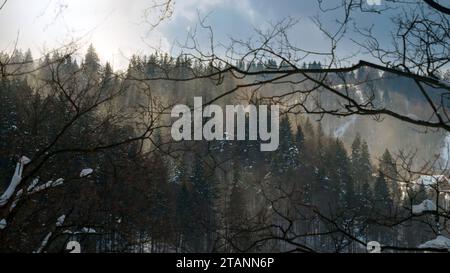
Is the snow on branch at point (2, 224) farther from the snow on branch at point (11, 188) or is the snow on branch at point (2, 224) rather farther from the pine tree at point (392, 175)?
the pine tree at point (392, 175)

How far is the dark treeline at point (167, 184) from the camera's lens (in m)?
4.50

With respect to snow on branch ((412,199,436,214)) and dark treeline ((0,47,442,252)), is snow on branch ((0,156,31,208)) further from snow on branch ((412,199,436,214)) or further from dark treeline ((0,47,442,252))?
snow on branch ((412,199,436,214))

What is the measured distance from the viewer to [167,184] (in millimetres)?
22250

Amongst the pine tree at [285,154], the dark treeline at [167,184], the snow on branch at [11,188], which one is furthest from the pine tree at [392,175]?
the pine tree at [285,154]

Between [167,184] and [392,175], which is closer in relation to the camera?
[392,175]

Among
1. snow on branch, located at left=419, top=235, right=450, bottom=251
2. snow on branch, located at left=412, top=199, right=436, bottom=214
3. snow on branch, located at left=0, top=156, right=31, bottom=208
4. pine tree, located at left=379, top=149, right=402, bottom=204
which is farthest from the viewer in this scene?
pine tree, located at left=379, top=149, right=402, bottom=204

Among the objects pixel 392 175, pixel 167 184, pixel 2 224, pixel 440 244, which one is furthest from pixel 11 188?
pixel 167 184

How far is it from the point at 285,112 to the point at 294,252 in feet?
3.65

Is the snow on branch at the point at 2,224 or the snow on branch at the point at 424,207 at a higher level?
the snow on branch at the point at 424,207

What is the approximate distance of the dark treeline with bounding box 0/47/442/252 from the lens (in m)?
4.50

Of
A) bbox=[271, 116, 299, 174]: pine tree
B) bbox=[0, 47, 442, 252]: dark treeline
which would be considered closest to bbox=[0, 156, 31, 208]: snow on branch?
bbox=[0, 47, 442, 252]: dark treeline

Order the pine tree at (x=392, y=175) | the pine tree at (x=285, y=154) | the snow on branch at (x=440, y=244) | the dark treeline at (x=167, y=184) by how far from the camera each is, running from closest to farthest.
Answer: the snow on branch at (x=440, y=244), the dark treeline at (x=167, y=184), the pine tree at (x=392, y=175), the pine tree at (x=285, y=154)

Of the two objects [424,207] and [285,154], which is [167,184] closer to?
[424,207]
